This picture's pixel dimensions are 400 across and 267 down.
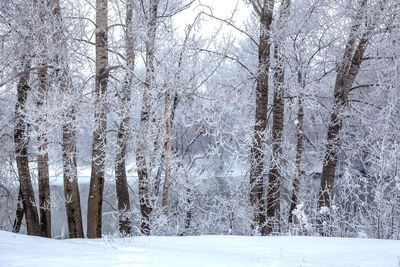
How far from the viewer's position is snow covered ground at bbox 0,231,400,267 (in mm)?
3873

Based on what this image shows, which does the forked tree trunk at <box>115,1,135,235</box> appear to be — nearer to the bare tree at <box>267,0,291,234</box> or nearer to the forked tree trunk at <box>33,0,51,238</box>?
the forked tree trunk at <box>33,0,51,238</box>

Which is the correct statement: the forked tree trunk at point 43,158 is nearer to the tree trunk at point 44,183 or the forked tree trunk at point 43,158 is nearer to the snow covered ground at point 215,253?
the tree trunk at point 44,183

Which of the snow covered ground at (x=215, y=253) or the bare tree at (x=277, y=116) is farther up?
the bare tree at (x=277, y=116)

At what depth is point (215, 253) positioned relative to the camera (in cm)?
477

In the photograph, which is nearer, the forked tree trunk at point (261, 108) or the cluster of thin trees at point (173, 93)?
the cluster of thin trees at point (173, 93)

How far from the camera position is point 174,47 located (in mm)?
8773

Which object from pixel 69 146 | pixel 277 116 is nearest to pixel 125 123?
pixel 69 146

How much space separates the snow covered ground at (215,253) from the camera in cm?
387

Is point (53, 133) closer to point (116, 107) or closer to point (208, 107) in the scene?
point (116, 107)

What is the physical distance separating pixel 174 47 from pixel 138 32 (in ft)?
3.05

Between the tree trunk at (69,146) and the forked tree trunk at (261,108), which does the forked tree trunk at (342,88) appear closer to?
the forked tree trunk at (261,108)

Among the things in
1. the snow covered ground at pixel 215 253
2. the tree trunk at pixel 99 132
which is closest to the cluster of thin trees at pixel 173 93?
the tree trunk at pixel 99 132

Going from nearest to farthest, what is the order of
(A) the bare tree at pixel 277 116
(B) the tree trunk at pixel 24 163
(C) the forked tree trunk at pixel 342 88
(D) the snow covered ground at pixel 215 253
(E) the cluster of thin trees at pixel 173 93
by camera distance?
(D) the snow covered ground at pixel 215 253, (E) the cluster of thin trees at pixel 173 93, (A) the bare tree at pixel 277 116, (C) the forked tree trunk at pixel 342 88, (B) the tree trunk at pixel 24 163

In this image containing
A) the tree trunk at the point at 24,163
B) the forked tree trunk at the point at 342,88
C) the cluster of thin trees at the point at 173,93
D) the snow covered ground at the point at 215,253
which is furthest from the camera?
the tree trunk at the point at 24,163
